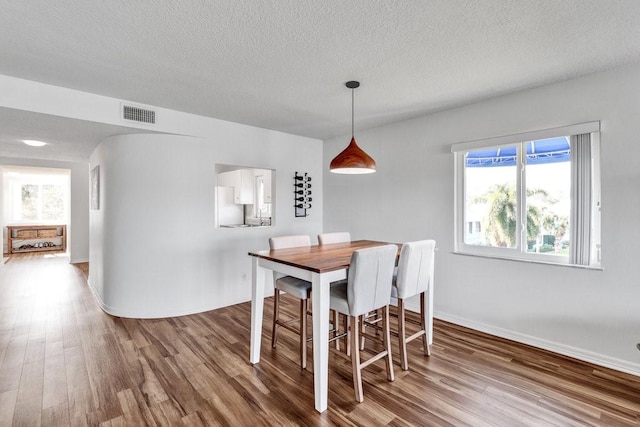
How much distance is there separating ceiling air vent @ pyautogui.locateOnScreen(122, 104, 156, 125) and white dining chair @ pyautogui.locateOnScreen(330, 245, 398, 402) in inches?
109

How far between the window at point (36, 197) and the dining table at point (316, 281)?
8833 mm

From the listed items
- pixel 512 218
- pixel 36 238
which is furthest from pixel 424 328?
pixel 36 238

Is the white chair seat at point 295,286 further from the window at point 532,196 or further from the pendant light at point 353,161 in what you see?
the window at point 532,196

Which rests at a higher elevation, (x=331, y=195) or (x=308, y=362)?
(x=331, y=195)

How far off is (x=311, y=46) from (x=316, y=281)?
163cm

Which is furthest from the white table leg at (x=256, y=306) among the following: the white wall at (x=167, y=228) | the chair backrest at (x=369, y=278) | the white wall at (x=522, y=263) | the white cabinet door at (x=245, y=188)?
the white cabinet door at (x=245, y=188)

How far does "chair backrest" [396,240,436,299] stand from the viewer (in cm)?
242

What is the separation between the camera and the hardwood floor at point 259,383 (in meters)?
1.91

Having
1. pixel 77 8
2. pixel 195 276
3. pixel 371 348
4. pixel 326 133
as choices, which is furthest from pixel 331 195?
pixel 77 8

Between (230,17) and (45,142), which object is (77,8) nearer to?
(230,17)

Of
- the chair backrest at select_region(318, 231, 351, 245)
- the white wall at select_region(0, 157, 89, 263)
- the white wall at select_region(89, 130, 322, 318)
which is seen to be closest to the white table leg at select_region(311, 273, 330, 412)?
the chair backrest at select_region(318, 231, 351, 245)

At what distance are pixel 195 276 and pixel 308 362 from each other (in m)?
1.98

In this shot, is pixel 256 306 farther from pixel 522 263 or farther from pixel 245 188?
pixel 245 188

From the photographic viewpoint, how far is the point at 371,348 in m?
2.83
